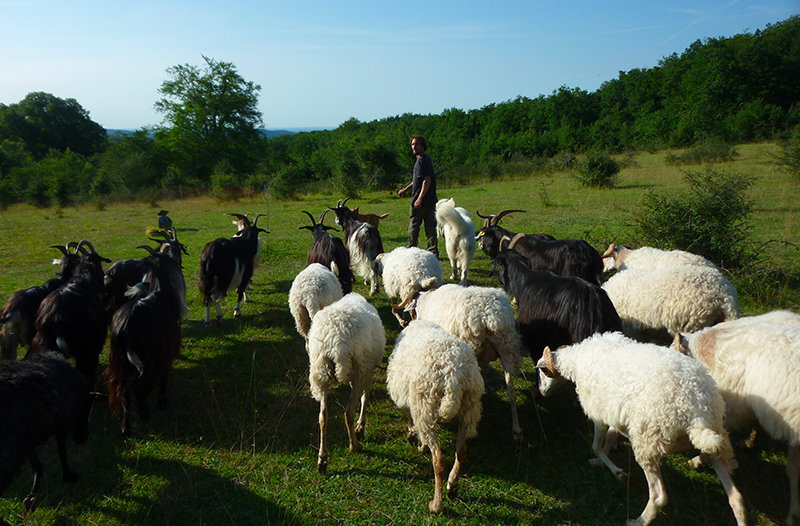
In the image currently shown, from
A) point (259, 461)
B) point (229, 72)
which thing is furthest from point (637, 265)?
point (229, 72)

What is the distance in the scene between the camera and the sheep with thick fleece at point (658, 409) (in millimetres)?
2396

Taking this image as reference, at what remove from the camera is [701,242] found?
22.9 feet

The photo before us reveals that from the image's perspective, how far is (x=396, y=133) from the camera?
48.5m

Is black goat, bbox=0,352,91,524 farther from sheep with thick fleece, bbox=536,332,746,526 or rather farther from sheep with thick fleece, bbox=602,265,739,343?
sheep with thick fleece, bbox=602,265,739,343

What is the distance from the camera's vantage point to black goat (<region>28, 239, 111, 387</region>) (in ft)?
13.2

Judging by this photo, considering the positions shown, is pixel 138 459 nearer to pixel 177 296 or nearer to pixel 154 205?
pixel 177 296

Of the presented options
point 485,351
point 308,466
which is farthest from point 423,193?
point 308,466

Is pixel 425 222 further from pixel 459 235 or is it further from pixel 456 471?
pixel 456 471

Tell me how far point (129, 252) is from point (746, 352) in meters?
13.2

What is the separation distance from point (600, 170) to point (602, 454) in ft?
56.2

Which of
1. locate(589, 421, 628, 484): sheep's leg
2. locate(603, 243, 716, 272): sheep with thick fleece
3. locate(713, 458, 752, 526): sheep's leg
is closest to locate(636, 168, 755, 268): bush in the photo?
locate(603, 243, 716, 272): sheep with thick fleece

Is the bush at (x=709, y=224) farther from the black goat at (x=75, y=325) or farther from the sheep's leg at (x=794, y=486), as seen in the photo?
the black goat at (x=75, y=325)

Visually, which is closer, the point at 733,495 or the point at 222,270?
the point at 733,495

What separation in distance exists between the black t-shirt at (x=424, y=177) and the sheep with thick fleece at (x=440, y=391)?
16.5ft
